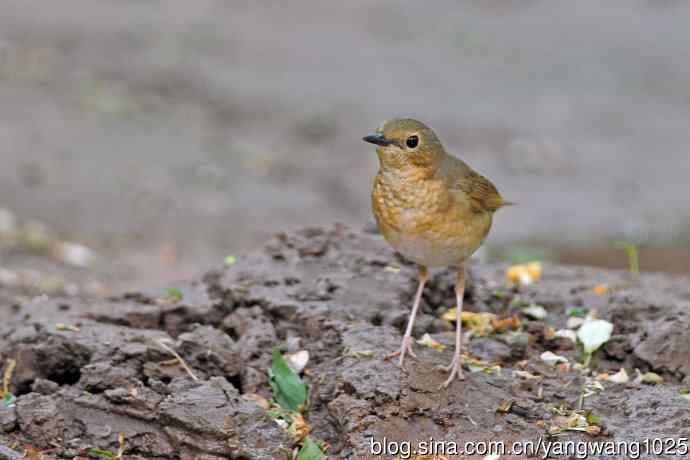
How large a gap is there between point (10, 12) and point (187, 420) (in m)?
9.50

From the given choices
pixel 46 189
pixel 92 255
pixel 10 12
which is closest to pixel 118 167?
pixel 46 189

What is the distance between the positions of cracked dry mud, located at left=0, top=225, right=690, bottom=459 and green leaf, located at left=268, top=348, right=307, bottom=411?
51mm

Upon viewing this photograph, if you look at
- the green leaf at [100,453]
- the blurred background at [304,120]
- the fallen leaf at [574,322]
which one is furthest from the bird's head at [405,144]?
the blurred background at [304,120]

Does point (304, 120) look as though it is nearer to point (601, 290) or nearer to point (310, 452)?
point (601, 290)

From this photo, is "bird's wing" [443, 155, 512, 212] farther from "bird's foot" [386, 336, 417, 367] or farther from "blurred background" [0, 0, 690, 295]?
"blurred background" [0, 0, 690, 295]

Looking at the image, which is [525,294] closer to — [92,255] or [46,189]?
[92,255]

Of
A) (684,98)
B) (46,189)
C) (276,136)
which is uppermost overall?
(684,98)

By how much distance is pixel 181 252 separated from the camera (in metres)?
9.21

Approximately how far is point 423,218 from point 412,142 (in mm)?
315

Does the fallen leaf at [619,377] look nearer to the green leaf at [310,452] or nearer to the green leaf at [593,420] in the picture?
the green leaf at [593,420]

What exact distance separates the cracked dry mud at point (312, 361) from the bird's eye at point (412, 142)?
845mm

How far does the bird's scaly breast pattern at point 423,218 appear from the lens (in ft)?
14.9

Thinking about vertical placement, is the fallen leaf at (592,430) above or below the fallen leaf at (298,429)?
above

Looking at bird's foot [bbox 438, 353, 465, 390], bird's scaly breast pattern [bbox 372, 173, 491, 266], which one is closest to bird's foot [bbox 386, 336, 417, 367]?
bird's foot [bbox 438, 353, 465, 390]
